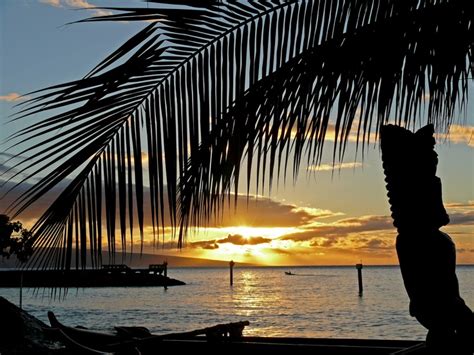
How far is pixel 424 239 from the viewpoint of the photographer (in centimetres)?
227

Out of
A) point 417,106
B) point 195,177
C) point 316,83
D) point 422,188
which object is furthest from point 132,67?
point 422,188

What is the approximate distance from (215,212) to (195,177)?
0.14 metres

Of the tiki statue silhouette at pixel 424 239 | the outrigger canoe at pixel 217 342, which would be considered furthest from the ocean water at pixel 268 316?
the tiki statue silhouette at pixel 424 239

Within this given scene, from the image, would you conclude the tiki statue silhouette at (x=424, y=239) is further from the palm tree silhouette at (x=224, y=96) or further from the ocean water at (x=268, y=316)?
the ocean water at (x=268, y=316)

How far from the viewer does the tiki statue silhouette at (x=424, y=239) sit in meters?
2.22

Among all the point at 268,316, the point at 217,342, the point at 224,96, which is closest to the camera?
the point at 224,96

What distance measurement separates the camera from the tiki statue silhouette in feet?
7.30

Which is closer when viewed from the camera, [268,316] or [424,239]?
[424,239]

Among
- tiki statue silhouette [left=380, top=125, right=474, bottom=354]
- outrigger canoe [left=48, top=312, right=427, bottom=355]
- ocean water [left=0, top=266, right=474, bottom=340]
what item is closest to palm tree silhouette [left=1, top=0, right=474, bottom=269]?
tiki statue silhouette [left=380, top=125, right=474, bottom=354]

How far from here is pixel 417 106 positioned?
204 centimetres

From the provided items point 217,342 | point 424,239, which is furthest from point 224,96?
point 217,342

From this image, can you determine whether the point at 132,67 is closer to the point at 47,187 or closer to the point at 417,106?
the point at 47,187

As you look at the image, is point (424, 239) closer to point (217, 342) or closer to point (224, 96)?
point (224, 96)

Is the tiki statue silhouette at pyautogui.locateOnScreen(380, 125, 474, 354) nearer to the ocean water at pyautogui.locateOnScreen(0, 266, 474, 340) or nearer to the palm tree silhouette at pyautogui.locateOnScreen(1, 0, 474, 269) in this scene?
the palm tree silhouette at pyautogui.locateOnScreen(1, 0, 474, 269)
